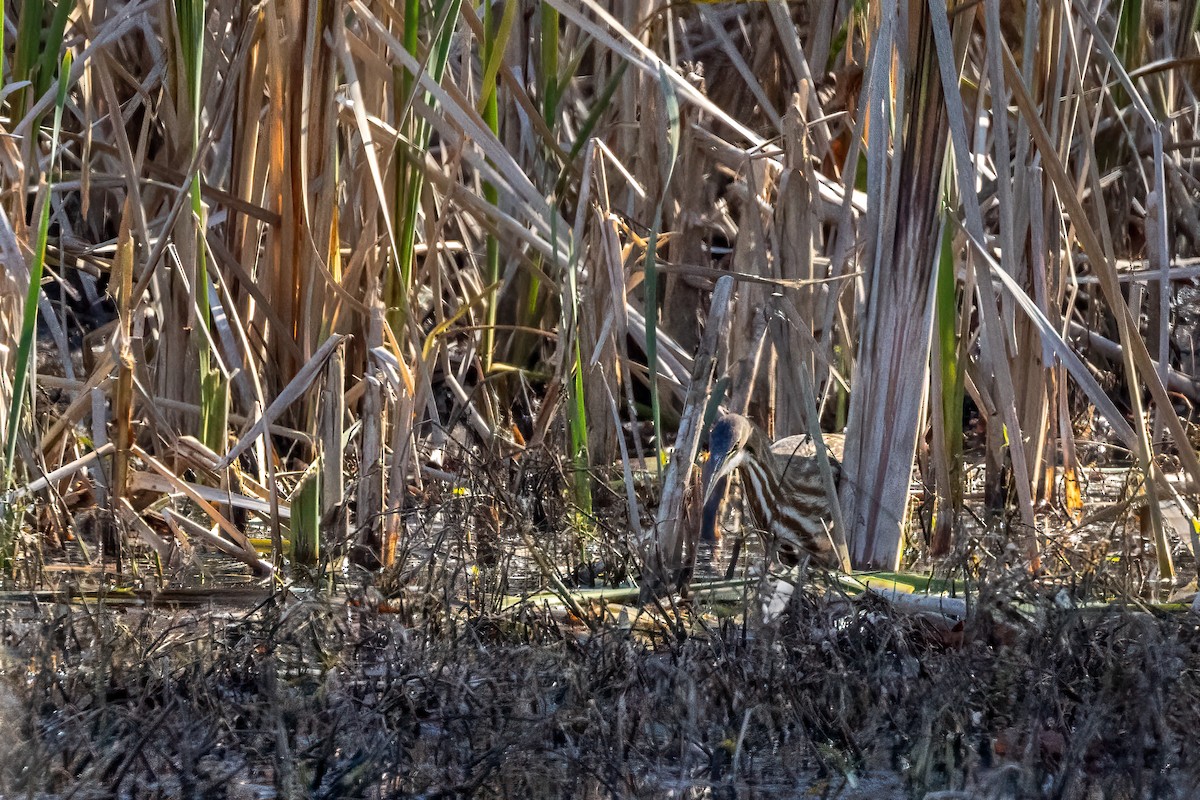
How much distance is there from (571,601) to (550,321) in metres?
1.71

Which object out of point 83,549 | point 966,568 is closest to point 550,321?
point 83,549

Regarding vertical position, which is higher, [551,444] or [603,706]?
[551,444]

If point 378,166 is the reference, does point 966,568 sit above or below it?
below

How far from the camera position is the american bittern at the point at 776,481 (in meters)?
3.25

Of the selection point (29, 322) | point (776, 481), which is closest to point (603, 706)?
point (29, 322)

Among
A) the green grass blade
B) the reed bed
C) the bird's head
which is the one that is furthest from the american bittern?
the green grass blade

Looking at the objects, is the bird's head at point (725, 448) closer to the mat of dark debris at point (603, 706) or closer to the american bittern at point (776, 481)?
the american bittern at point (776, 481)

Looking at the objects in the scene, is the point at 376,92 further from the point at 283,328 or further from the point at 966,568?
the point at 966,568

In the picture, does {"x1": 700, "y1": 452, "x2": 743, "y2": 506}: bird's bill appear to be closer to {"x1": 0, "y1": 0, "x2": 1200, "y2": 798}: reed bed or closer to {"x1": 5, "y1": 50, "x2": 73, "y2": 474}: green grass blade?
{"x1": 0, "y1": 0, "x2": 1200, "y2": 798}: reed bed

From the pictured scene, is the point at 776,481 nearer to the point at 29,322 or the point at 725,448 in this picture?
the point at 725,448

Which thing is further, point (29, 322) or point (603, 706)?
point (29, 322)

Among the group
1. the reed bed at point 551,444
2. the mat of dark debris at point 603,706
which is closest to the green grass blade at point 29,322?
Result: the reed bed at point 551,444

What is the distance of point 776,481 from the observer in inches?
131

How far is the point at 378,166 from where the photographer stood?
3045 millimetres
